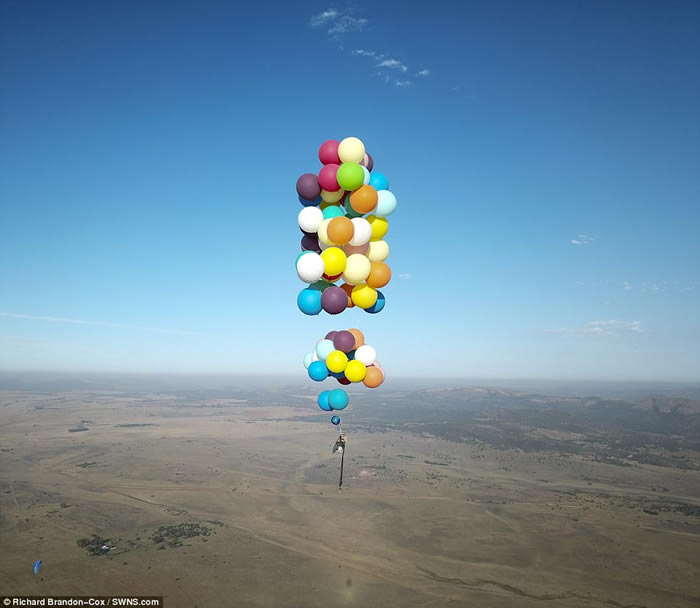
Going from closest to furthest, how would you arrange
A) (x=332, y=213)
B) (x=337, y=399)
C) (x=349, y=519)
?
(x=332, y=213)
(x=337, y=399)
(x=349, y=519)

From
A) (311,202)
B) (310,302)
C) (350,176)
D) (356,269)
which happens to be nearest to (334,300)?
(310,302)

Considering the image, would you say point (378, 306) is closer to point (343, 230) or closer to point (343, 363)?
point (343, 363)

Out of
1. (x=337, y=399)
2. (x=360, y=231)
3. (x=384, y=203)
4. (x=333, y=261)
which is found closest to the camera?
(x=333, y=261)

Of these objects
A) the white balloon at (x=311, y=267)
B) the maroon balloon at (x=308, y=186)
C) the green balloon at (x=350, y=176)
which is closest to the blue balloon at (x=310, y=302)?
the white balloon at (x=311, y=267)

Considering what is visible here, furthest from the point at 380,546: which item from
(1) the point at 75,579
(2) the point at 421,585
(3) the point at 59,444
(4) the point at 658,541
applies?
(3) the point at 59,444

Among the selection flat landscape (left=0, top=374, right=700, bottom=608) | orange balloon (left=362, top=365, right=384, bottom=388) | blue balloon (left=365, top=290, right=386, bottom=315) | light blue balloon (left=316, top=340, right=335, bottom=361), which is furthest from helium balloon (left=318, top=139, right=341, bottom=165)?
flat landscape (left=0, top=374, right=700, bottom=608)

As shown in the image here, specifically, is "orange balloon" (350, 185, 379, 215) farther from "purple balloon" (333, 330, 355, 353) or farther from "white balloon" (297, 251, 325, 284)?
"purple balloon" (333, 330, 355, 353)

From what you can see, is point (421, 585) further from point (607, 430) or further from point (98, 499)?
point (607, 430)
